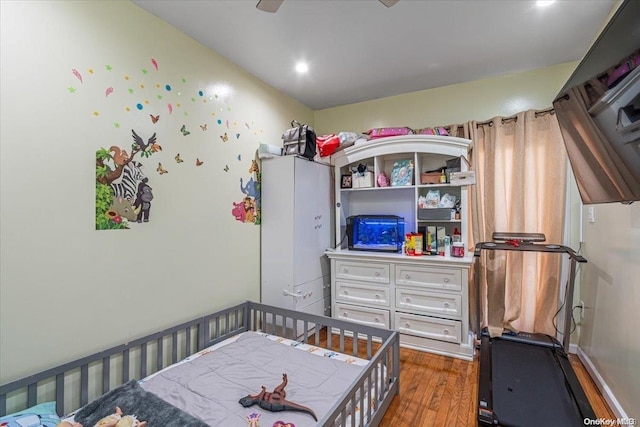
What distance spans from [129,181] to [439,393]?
2530 millimetres

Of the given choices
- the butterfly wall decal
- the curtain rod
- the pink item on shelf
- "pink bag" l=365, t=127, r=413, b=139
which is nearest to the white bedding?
the butterfly wall decal

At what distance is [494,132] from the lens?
9.30 ft

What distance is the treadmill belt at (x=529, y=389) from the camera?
1.61m

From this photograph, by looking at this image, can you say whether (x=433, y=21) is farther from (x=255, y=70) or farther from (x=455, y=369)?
(x=455, y=369)

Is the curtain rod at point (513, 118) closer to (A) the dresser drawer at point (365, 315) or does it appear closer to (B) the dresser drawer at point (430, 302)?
(B) the dresser drawer at point (430, 302)

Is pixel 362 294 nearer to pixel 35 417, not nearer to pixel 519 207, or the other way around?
pixel 519 207

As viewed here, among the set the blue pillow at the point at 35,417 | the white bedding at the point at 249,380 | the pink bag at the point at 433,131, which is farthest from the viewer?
the pink bag at the point at 433,131

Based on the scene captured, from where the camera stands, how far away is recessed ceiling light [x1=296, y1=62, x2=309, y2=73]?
265 centimetres

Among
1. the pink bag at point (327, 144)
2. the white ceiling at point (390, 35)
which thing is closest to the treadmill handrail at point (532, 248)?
the white ceiling at point (390, 35)

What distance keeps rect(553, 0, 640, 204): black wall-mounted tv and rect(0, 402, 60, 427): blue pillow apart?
258 centimetres

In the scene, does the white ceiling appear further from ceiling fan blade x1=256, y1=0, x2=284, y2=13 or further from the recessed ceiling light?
ceiling fan blade x1=256, y1=0, x2=284, y2=13

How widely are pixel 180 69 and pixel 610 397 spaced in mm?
3642

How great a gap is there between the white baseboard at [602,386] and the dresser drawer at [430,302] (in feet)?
3.05

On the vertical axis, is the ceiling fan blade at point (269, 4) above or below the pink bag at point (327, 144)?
above
